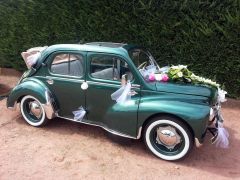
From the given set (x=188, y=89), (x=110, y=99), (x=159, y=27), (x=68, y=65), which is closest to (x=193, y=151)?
(x=188, y=89)

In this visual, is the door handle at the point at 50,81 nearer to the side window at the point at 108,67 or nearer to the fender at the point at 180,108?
the side window at the point at 108,67

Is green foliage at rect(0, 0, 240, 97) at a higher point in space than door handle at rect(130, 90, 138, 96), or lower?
higher

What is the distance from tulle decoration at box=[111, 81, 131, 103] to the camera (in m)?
4.80

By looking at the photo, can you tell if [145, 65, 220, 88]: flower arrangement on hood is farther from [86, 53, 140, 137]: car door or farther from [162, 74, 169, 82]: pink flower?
[86, 53, 140, 137]: car door

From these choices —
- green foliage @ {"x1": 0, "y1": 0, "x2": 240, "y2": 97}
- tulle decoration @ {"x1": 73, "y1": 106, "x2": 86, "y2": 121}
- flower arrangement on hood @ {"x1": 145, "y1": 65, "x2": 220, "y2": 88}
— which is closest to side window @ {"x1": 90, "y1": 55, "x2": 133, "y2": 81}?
flower arrangement on hood @ {"x1": 145, "y1": 65, "x2": 220, "y2": 88}

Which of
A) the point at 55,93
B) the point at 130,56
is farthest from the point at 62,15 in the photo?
the point at 130,56

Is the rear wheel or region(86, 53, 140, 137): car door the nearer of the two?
region(86, 53, 140, 137): car door

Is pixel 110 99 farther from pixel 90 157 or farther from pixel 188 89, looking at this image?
pixel 188 89

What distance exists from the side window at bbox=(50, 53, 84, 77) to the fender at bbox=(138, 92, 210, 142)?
125 cm

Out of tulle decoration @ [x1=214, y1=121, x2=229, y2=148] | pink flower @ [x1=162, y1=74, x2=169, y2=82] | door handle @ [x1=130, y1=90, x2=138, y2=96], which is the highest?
pink flower @ [x1=162, y1=74, x2=169, y2=82]

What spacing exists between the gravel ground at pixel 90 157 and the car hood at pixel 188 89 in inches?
36.8

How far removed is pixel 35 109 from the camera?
5684mm

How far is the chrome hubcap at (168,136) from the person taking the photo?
15.0ft

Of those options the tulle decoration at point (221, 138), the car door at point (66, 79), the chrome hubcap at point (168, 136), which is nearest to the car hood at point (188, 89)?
the tulle decoration at point (221, 138)
